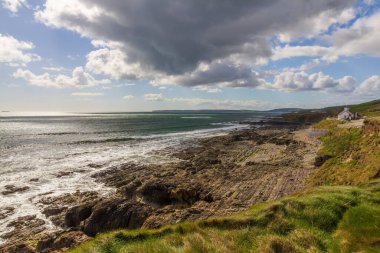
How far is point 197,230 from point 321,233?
5.22m

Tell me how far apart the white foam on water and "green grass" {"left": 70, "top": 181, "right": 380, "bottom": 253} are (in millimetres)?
13725

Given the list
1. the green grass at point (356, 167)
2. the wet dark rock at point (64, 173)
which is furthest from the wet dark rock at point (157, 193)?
the wet dark rock at point (64, 173)

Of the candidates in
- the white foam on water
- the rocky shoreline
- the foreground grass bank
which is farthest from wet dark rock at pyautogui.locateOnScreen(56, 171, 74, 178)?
the foreground grass bank

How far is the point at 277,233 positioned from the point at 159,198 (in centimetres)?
1481

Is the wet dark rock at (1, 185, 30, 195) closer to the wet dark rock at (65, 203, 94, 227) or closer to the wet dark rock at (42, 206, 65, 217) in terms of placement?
the wet dark rock at (42, 206, 65, 217)

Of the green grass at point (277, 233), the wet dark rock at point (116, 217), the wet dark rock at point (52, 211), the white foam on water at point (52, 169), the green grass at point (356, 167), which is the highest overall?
the green grass at point (277, 233)

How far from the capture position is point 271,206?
1382 centimetres

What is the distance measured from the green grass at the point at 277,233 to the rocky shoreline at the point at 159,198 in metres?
4.59

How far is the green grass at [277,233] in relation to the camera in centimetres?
1041

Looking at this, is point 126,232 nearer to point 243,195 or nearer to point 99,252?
point 99,252

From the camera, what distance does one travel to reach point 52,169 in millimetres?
43844

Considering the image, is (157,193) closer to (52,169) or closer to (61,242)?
(61,242)

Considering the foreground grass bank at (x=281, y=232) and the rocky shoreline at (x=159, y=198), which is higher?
the foreground grass bank at (x=281, y=232)

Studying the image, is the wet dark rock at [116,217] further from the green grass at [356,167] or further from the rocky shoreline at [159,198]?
the green grass at [356,167]
